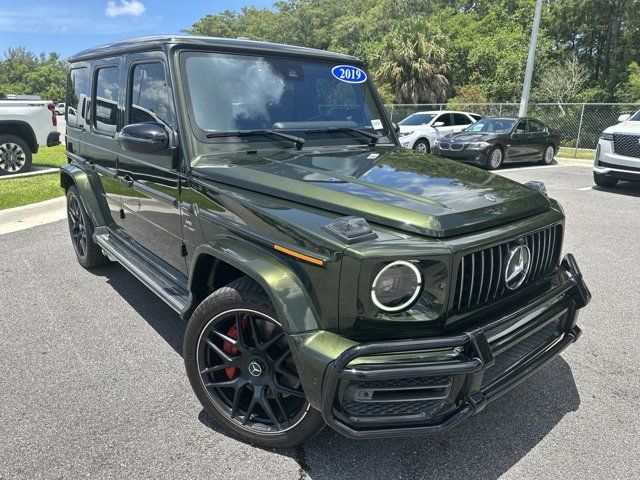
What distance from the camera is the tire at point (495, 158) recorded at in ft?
42.4

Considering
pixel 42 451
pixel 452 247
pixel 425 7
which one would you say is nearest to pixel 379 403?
pixel 452 247

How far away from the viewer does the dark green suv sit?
198 cm

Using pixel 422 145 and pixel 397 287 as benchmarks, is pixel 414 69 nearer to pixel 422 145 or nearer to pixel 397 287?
pixel 422 145

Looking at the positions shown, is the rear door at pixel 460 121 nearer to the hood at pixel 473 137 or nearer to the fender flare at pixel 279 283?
the hood at pixel 473 137

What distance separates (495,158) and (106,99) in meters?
11.2

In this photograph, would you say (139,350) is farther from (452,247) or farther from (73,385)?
(452,247)

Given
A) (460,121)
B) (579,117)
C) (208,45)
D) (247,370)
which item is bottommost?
(247,370)

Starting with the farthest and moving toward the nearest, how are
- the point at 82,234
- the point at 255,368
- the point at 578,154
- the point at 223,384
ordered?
the point at 578,154
the point at 82,234
the point at 223,384
the point at 255,368

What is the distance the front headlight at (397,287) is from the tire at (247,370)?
0.52 metres

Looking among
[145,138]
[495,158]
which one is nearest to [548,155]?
[495,158]

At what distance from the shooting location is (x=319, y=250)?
2.05 m

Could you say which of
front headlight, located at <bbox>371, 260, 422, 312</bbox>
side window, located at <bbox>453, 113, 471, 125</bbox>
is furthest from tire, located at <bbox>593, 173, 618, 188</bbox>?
front headlight, located at <bbox>371, 260, 422, 312</bbox>

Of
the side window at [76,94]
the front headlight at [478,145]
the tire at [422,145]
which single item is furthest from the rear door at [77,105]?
the tire at [422,145]

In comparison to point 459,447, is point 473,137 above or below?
above
